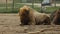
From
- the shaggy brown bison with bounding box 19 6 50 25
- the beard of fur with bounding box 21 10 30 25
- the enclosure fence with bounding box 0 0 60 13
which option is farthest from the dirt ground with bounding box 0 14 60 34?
the enclosure fence with bounding box 0 0 60 13

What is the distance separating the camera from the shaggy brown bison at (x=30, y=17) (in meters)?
4.82

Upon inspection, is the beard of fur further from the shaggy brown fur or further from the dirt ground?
the dirt ground

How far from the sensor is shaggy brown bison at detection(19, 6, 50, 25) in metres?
4.82

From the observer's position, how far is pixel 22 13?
4824 millimetres

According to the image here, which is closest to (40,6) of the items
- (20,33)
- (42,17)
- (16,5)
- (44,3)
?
(44,3)

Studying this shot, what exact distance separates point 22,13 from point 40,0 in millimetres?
7031

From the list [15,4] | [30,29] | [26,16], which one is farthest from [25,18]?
[15,4]

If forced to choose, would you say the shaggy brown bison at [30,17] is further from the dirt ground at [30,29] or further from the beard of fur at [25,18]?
the dirt ground at [30,29]

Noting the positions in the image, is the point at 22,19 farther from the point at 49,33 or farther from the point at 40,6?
the point at 40,6

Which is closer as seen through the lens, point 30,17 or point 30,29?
point 30,29

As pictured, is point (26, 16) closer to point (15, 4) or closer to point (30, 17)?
point (30, 17)

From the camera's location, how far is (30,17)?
502cm

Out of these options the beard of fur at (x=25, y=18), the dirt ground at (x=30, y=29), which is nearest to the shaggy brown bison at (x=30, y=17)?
the beard of fur at (x=25, y=18)

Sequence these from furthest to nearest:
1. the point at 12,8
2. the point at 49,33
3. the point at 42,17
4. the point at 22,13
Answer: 1. the point at 12,8
2. the point at 42,17
3. the point at 22,13
4. the point at 49,33
